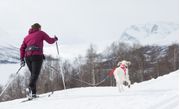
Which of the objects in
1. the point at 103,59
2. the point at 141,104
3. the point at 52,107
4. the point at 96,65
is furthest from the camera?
the point at 103,59

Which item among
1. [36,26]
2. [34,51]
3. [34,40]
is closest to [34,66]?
[34,51]

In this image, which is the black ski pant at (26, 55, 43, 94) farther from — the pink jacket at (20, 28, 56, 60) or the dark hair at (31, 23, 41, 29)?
the dark hair at (31, 23, 41, 29)

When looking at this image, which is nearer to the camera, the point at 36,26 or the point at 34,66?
the point at 34,66

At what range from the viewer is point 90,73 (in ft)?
263

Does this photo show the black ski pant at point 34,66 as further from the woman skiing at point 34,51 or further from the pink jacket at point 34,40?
the pink jacket at point 34,40

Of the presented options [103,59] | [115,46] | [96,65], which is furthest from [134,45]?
[96,65]

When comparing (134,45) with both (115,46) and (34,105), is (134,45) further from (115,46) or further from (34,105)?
(34,105)

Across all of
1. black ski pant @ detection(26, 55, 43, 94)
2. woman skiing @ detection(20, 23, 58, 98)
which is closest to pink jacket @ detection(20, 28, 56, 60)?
woman skiing @ detection(20, 23, 58, 98)

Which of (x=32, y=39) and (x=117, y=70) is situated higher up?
(x=32, y=39)

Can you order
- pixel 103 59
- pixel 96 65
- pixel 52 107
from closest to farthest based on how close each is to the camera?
pixel 52 107, pixel 96 65, pixel 103 59

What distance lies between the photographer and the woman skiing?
36.3 feet

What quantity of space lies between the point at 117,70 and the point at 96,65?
73.4 m

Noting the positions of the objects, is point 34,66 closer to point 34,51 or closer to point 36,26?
point 34,51

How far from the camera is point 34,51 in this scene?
11.0 m
